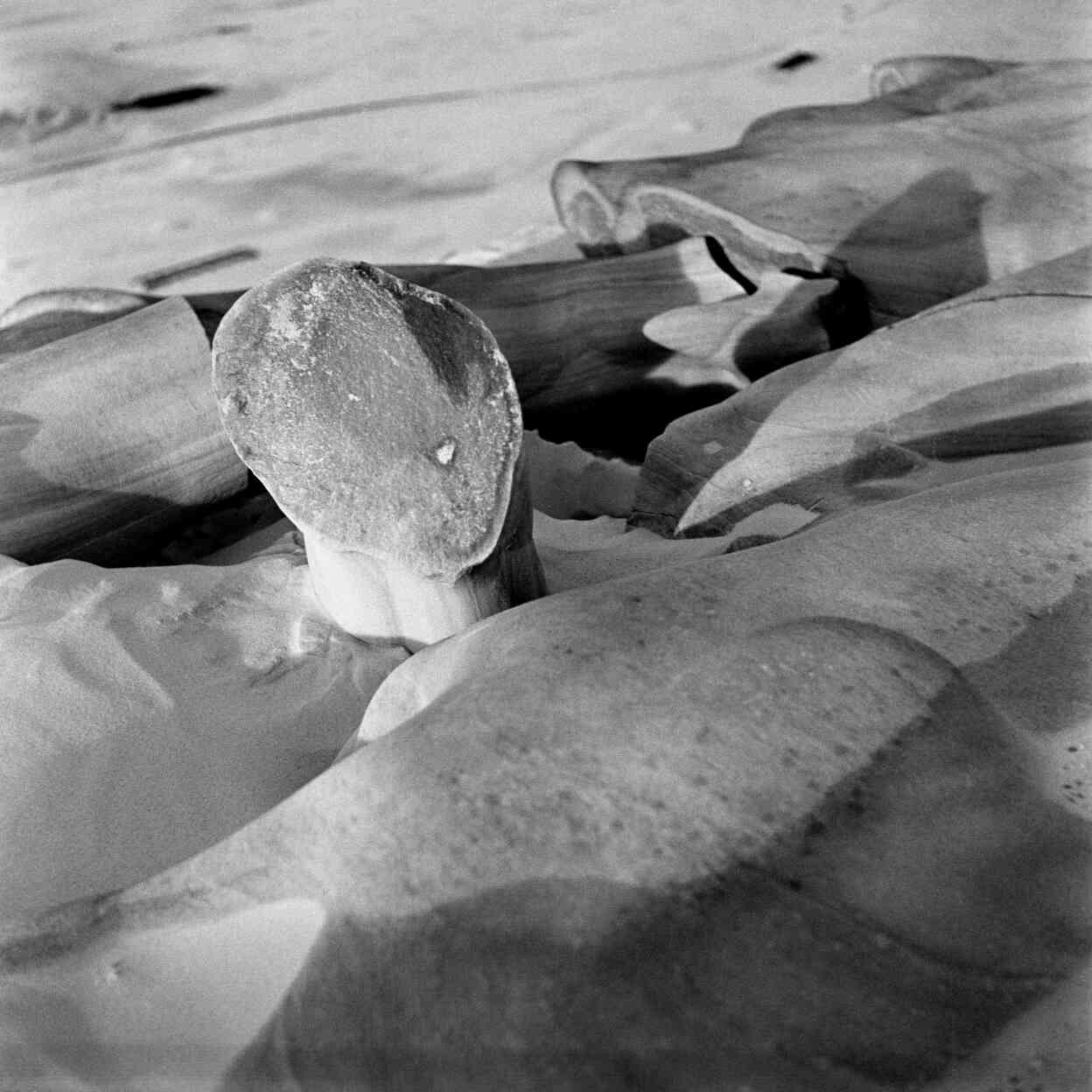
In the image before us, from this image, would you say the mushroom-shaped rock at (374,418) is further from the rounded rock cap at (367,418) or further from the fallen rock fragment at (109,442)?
the fallen rock fragment at (109,442)

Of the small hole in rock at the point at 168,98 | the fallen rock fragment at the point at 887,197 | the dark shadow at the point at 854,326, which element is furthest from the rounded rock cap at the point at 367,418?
the small hole in rock at the point at 168,98

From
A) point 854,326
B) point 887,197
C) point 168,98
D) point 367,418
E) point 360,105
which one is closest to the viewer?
point 367,418

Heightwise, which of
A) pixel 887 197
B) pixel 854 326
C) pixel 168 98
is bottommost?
pixel 854 326

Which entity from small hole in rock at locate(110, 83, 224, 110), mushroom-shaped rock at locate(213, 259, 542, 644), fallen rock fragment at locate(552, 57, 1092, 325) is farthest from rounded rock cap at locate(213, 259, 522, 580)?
small hole in rock at locate(110, 83, 224, 110)

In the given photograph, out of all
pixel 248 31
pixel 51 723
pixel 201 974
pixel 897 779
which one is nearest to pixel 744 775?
pixel 897 779

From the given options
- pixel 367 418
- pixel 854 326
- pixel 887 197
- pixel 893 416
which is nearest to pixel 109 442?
pixel 367 418

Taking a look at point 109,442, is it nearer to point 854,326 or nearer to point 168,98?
point 854,326
